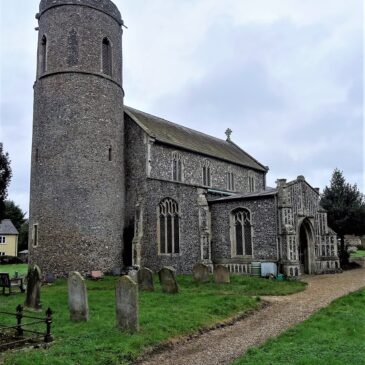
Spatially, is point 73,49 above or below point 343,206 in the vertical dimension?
above

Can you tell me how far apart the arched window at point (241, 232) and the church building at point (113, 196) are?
0.06 meters

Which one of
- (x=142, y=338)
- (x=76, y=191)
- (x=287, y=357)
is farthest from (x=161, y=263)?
(x=287, y=357)

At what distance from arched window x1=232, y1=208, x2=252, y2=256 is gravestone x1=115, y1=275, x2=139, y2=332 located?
44.9 feet

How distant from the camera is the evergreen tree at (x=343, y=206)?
104 ft

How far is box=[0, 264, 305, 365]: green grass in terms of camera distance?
24.9ft

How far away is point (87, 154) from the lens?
22562 millimetres

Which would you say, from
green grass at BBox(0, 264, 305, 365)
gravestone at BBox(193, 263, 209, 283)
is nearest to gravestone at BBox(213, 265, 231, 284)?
green grass at BBox(0, 264, 305, 365)

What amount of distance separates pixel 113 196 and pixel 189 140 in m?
9.05

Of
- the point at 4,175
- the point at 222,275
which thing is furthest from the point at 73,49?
the point at 222,275

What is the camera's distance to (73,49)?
924 inches

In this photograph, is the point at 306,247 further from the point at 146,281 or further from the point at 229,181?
the point at 146,281

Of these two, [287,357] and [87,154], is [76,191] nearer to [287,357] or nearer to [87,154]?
[87,154]

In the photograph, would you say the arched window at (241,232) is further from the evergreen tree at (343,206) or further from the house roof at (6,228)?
the house roof at (6,228)

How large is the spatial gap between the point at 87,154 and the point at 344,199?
20.3 metres
